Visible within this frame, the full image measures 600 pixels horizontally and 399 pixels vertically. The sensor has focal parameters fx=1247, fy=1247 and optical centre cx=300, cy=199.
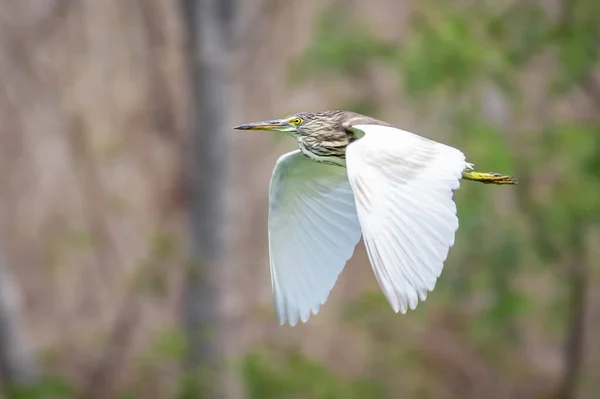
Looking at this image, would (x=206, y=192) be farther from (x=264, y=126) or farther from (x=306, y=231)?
(x=264, y=126)

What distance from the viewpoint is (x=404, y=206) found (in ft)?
11.4

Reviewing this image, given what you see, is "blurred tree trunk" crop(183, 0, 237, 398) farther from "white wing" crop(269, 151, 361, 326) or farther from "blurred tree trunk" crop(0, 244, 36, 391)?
"white wing" crop(269, 151, 361, 326)

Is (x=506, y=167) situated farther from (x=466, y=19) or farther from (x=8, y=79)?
(x=8, y=79)

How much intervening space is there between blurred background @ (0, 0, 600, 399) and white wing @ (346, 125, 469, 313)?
2.85 metres

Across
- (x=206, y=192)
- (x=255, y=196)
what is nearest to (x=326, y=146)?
(x=206, y=192)

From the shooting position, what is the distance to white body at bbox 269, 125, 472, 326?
3.23m

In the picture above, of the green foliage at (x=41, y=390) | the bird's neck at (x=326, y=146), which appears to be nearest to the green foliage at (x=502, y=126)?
the green foliage at (x=41, y=390)

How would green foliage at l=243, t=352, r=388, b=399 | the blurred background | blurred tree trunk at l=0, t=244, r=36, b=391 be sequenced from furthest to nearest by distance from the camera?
green foliage at l=243, t=352, r=388, b=399
blurred tree trunk at l=0, t=244, r=36, b=391
the blurred background

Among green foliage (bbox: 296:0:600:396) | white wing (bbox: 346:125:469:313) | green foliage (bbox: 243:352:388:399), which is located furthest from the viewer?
green foliage (bbox: 243:352:388:399)

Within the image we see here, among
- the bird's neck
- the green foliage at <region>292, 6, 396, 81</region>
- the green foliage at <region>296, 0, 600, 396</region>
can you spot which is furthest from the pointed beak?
the green foliage at <region>292, 6, 396, 81</region>

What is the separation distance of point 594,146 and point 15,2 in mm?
3676

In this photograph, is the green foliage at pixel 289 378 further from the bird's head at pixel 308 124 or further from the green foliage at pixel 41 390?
the bird's head at pixel 308 124

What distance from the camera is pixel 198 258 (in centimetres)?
723

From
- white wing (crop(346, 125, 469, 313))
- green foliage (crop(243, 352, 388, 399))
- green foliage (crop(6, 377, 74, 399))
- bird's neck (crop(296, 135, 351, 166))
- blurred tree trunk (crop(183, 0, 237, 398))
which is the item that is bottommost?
green foliage (crop(243, 352, 388, 399))
